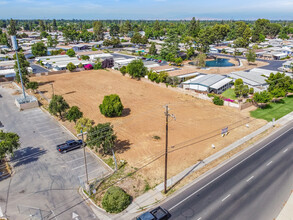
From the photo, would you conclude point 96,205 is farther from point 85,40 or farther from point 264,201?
point 85,40

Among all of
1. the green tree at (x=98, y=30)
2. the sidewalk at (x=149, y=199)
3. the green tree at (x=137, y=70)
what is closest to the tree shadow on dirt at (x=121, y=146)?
the sidewalk at (x=149, y=199)

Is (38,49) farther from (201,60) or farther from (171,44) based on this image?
(201,60)

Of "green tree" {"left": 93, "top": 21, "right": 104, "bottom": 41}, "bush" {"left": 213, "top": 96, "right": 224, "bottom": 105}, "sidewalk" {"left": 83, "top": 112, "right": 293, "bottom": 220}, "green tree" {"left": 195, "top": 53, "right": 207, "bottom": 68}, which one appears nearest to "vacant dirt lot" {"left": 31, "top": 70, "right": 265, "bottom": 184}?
"sidewalk" {"left": 83, "top": 112, "right": 293, "bottom": 220}

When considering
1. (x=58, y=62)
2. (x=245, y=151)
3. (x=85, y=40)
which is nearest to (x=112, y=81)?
(x=58, y=62)

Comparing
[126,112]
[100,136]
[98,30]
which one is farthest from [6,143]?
[98,30]

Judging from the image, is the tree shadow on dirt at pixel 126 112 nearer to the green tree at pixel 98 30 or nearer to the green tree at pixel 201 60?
the green tree at pixel 201 60
